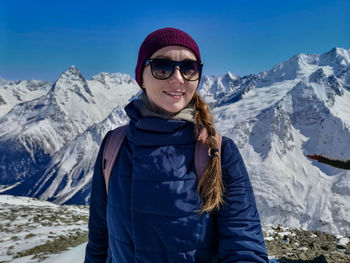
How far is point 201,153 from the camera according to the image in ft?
9.02

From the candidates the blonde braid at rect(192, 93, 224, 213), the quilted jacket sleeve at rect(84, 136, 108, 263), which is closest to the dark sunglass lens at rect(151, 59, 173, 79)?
the blonde braid at rect(192, 93, 224, 213)

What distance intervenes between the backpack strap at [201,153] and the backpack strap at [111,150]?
94 cm

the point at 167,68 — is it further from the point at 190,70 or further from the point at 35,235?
the point at 35,235

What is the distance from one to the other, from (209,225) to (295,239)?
9508 millimetres

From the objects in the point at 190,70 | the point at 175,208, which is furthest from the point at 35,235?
the point at 190,70

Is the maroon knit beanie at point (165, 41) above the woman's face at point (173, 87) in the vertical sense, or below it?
above

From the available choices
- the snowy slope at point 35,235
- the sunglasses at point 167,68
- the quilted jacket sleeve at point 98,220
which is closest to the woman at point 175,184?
the sunglasses at point 167,68

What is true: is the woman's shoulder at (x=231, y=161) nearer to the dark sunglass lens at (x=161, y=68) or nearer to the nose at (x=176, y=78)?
the nose at (x=176, y=78)

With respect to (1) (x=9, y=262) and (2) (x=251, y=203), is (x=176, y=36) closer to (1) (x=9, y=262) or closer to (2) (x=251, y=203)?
(2) (x=251, y=203)

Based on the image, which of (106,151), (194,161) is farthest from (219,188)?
(106,151)

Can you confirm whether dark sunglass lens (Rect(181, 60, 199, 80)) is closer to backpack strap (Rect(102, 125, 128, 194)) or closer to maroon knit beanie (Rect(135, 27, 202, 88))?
maroon knit beanie (Rect(135, 27, 202, 88))

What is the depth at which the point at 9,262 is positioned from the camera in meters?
9.45

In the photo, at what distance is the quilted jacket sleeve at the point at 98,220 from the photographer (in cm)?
342

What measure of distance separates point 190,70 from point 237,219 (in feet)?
5.31
